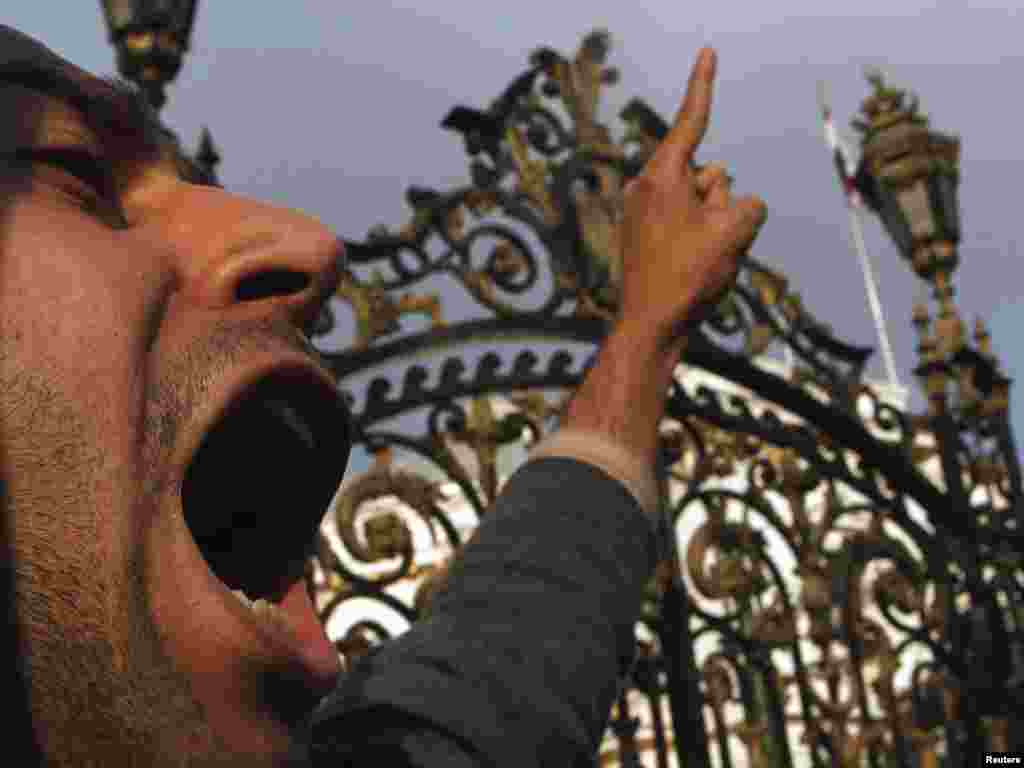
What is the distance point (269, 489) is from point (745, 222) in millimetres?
1162

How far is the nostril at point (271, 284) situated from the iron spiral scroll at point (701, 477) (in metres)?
1.91

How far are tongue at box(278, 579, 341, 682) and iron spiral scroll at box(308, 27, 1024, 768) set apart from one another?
1.87m

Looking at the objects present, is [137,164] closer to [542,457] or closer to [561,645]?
[561,645]

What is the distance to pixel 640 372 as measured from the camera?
1.98 meters

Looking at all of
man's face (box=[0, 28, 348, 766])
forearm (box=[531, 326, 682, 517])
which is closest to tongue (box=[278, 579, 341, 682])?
man's face (box=[0, 28, 348, 766])

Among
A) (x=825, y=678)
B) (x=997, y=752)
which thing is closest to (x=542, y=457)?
(x=825, y=678)

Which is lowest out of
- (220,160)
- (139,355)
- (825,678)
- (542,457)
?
(139,355)

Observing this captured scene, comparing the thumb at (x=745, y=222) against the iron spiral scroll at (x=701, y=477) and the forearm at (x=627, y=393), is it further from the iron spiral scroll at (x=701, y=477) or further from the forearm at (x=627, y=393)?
the iron spiral scroll at (x=701, y=477)

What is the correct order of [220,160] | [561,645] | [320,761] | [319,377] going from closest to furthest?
[319,377] → [320,761] → [561,645] → [220,160]

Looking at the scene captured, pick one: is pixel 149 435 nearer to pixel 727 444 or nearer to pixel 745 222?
pixel 745 222

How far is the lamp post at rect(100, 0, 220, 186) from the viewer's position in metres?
3.00

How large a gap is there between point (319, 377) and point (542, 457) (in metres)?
0.93

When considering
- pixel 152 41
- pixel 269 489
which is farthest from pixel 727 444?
pixel 269 489

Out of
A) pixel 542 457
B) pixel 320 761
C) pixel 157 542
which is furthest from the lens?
pixel 542 457
